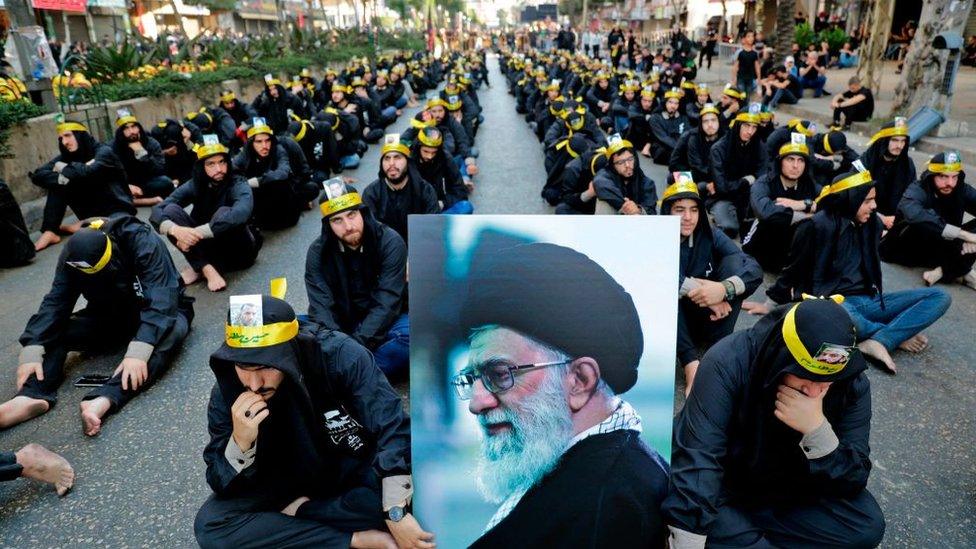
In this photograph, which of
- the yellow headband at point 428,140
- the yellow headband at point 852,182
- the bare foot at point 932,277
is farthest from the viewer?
the yellow headband at point 428,140

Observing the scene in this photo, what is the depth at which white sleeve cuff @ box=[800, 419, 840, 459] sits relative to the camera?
6.75 ft

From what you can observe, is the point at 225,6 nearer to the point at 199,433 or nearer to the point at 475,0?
the point at 199,433

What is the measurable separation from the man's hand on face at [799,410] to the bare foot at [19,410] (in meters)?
3.72

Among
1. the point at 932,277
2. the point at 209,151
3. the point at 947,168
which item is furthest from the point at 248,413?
the point at 947,168

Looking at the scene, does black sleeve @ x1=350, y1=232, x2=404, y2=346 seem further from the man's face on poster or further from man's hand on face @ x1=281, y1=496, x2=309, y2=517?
the man's face on poster

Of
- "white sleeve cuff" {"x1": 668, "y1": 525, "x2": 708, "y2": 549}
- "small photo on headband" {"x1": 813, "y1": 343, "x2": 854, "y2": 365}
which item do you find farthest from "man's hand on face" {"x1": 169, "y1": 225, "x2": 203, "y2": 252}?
"small photo on headband" {"x1": 813, "y1": 343, "x2": 854, "y2": 365}

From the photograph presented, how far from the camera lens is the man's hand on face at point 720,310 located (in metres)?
3.80

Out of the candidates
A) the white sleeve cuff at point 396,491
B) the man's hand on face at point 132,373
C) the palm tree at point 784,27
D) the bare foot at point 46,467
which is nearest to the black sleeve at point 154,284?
the man's hand on face at point 132,373

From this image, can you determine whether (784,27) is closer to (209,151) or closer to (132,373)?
(209,151)

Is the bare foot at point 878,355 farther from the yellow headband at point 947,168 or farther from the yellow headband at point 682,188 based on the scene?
the yellow headband at point 947,168

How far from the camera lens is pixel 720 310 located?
3812 millimetres

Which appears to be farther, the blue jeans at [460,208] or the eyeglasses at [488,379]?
the blue jeans at [460,208]

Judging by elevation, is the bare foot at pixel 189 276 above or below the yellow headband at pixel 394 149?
below

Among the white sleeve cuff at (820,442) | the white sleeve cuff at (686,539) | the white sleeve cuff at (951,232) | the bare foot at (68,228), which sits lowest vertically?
the bare foot at (68,228)
